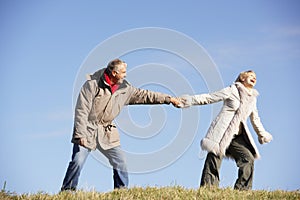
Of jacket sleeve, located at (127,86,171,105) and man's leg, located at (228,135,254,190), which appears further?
man's leg, located at (228,135,254,190)

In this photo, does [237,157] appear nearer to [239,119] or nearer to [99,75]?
[239,119]

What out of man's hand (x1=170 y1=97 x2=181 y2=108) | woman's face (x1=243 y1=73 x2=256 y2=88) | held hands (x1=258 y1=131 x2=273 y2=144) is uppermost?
woman's face (x1=243 y1=73 x2=256 y2=88)

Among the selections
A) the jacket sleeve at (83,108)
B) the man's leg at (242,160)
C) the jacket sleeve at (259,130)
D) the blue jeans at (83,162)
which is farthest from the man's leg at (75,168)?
the jacket sleeve at (259,130)

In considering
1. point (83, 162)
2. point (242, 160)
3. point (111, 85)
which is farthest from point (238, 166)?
point (83, 162)

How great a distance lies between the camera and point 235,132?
417 inches

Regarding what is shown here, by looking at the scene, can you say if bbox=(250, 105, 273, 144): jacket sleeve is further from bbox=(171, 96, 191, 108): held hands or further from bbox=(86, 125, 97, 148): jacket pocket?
bbox=(86, 125, 97, 148): jacket pocket

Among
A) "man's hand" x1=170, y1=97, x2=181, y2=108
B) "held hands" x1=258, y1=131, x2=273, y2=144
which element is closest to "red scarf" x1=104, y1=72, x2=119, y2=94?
"man's hand" x1=170, y1=97, x2=181, y2=108

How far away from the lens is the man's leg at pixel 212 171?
1045cm

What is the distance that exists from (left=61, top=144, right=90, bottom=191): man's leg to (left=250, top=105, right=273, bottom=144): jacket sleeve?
3186mm

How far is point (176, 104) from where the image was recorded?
A: 10.4 meters

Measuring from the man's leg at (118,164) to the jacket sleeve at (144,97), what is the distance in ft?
2.95

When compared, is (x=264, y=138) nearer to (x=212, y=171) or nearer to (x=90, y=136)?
(x=212, y=171)

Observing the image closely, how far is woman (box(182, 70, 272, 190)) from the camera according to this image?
10453 millimetres

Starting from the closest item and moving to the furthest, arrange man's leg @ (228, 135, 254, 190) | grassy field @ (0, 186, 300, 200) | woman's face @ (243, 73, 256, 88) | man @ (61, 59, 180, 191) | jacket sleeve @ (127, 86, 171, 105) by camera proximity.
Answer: grassy field @ (0, 186, 300, 200) < man @ (61, 59, 180, 191) < jacket sleeve @ (127, 86, 171, 105) < man's leg @ (228, 135, 254, 190) < woman's face @ (243, 73, 256, 88)
